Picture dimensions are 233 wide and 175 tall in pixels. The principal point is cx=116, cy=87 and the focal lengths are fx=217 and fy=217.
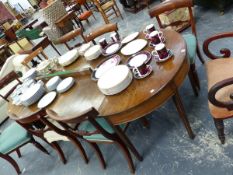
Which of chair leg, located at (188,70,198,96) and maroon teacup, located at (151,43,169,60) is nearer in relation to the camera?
maroon teacup, located at (151,43,169,60)

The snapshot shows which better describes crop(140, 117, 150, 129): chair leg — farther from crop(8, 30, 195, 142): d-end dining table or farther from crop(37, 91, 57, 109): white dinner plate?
crop(37, 91, 57, 109): white dinner plate

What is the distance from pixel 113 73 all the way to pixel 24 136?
1262mm

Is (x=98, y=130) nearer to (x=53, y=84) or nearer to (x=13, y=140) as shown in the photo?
(x=53, y=84)

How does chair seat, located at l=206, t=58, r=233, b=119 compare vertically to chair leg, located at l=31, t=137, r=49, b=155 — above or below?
above

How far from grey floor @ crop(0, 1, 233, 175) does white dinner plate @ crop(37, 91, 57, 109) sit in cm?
76

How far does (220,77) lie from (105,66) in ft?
2.91

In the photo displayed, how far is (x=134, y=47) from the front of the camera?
1899 millimetres

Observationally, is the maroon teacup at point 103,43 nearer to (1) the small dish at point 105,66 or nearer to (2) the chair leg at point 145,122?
(1) the small dish at point 105,66

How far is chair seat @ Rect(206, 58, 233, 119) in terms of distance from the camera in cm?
133

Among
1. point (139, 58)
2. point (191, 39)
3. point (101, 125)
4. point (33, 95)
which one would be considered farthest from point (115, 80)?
point (191, 39)

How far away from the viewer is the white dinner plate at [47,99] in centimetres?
183

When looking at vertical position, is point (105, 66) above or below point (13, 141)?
above

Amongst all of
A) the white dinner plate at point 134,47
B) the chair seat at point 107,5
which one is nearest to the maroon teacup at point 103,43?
the white dinner plate at point 134,47

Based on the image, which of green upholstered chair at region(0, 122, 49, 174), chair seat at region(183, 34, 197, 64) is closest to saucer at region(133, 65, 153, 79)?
chair seat at region(183, 34, 197, 64)
